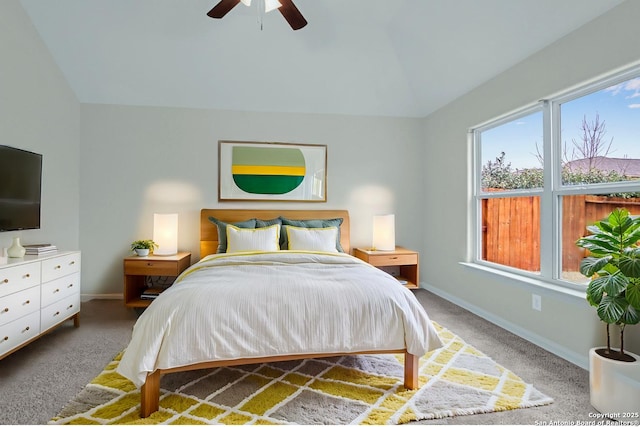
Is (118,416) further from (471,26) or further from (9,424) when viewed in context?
(471,26)

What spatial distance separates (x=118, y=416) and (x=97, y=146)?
3380mm

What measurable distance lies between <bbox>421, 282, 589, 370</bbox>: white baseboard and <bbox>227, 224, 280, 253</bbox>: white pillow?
6.99 ft

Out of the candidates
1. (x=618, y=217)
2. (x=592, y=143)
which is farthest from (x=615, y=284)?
(x=592, y=143)

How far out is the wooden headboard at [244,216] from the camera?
4.18 m

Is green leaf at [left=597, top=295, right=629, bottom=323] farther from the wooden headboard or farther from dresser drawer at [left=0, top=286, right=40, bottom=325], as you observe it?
dresser drawer at [left=0, top=286, right=40, bottom=325]

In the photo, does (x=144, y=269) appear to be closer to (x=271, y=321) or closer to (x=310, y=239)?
(x=310, y=239)

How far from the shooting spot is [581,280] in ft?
8.62

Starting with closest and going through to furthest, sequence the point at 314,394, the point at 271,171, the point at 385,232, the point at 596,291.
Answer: the point at 596,291, the point at 314,394, the point at 385,232, the point at 271,171

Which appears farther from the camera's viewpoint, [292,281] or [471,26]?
[471,26]

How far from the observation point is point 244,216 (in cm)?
428

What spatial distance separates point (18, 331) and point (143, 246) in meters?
1.43

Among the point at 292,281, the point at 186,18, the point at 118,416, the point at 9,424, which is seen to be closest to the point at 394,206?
the point at 292,281

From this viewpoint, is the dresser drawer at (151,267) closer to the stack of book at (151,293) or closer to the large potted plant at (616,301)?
the stack of book at (151,293)

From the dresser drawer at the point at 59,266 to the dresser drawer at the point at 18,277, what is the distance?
100 millimetres
